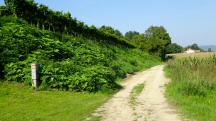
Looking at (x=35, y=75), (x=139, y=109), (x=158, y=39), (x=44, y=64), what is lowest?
(x=139, y=109)

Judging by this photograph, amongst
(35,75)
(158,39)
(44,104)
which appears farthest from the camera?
(158,39)

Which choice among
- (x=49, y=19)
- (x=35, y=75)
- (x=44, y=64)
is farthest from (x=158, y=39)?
(x=35, y=75)

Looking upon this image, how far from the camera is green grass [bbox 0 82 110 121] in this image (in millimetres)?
14670

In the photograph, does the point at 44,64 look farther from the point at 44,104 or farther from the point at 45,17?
the point at 45,17

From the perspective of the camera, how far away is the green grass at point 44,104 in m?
14.7

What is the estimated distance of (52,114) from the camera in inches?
595

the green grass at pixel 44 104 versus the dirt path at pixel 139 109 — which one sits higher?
the green grass at pixel 44 104

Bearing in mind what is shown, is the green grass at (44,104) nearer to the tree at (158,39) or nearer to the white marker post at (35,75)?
the white marker post at (35,75)

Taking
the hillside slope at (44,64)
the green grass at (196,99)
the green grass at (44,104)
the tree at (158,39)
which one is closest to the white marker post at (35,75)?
the hillside slope at (44,64)

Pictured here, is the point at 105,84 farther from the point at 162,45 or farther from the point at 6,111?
the point at 162,45

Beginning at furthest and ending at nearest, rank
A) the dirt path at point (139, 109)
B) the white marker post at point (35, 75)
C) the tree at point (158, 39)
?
the tree at point (158, 39) < the white marker post at point (35, 75) < the dirt path at point (139, 109)

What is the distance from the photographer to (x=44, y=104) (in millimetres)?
17453

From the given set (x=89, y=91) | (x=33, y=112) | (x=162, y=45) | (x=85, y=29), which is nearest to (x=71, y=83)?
(x=89, y=91)

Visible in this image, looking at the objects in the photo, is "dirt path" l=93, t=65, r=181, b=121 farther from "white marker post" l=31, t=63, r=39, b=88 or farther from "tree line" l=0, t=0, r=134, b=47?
"tree line" l=0, t=0, r=134, b=47
